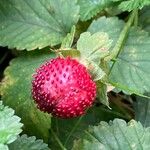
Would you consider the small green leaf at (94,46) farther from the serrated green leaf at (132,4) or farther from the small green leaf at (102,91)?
the serrated green leaf at (132,4)

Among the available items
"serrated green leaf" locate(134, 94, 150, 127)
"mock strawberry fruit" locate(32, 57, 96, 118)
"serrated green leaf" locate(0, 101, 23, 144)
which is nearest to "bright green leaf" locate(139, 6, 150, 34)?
"serrated green leaf" locate(134, 94, 150, 127)

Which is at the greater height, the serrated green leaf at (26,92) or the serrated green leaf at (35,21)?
the serrated green leaf at (35,21)

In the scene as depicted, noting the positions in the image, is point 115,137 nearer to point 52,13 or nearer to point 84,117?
point 84,117

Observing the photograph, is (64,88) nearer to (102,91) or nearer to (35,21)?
(102,91)

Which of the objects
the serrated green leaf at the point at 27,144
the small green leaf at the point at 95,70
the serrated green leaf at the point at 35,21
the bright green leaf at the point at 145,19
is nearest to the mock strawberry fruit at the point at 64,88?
the small green leaf at the point at 95,70

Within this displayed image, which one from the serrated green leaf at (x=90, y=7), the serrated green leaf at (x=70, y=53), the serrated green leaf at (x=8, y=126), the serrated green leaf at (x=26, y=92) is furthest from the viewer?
the serrated green leaf at (x=90, y=7)

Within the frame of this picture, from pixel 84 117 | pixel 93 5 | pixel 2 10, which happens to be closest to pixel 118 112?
pixel 84 117
